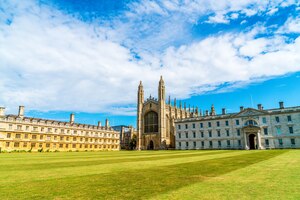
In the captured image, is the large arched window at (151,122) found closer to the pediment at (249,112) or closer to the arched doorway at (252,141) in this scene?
the pediment at (249,112)

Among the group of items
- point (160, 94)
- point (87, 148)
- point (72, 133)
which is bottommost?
point (87, 148)

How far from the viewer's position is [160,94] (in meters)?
79.4

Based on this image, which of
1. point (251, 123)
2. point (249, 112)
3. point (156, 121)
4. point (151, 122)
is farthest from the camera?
point (151, 122)

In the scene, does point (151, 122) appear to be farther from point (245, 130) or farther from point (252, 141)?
point (252, 141)

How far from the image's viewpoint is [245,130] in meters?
53.1

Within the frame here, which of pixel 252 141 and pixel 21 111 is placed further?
pixel 21 111

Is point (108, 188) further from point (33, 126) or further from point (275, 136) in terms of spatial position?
point (33, 126)

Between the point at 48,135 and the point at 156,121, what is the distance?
129 ft

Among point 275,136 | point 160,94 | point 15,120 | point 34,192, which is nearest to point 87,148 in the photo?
point 15,120

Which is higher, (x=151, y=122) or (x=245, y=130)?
(x=151, y=122)

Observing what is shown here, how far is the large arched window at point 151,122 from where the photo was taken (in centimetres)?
8006

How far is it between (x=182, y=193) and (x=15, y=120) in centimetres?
6038

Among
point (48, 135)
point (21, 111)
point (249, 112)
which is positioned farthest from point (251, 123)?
point (21, 111)

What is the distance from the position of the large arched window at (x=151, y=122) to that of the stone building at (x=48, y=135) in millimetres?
16598
